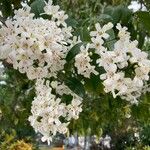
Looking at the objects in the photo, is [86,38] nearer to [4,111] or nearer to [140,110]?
[140,110]

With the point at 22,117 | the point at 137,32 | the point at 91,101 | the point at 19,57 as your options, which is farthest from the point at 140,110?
the point at 19,57

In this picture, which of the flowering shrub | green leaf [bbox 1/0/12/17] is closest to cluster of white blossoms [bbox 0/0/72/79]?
the flowering shrub

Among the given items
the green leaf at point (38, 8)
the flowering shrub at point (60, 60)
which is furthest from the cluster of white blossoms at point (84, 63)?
the green leaf at point (38, 8)

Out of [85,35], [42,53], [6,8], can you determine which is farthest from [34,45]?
[6,8]

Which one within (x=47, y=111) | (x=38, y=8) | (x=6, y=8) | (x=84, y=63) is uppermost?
(x=6, y=8)

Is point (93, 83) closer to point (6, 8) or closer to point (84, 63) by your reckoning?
point (84, 63)

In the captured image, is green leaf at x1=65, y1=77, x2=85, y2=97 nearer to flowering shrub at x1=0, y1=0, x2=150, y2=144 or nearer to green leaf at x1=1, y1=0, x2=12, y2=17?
flowering shrub at x1=0, y1=0, x2=150, y2=144

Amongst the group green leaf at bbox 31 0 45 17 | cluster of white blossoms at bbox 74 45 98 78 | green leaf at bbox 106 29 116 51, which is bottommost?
cluster of white blossoms at bbox 74 45 98 78

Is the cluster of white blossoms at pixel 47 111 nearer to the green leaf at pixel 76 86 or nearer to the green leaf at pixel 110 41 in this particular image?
the green leaf at pixel 76 86
